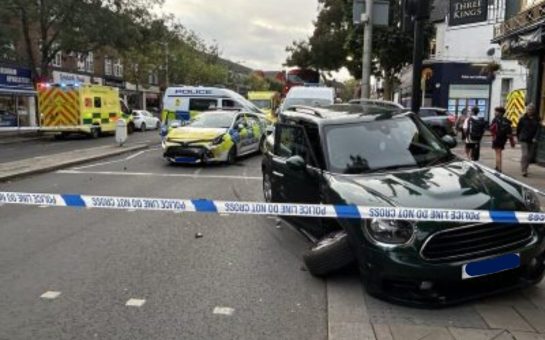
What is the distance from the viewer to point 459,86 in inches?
1468

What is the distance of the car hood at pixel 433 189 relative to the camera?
4.64 metres

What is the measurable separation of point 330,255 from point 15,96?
95.2ft

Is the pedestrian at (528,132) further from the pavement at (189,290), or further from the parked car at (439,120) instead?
the parked car at (439,120)

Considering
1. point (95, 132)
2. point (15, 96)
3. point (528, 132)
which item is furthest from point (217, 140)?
point (15, 96)

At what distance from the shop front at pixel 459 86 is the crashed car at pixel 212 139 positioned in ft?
80.1

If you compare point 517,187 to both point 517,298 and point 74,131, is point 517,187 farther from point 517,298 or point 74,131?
point 74,131

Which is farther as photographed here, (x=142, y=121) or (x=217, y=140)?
(x=142, y=121)

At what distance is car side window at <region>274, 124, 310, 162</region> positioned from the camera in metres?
6.47

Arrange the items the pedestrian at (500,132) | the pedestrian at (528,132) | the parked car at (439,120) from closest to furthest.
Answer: the pedestrian at (528,132)
the pedestrian at (500,132)
the parked car at (439,120)

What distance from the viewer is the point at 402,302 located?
4594 mm

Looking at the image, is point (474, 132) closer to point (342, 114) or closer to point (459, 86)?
point (342, 114)

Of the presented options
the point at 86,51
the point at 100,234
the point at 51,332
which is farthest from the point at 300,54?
the point at 51,332

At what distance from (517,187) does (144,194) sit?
6788 millimetres

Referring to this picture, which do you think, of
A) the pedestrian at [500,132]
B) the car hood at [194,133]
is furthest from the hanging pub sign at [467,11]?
the car hood at [194,133]
